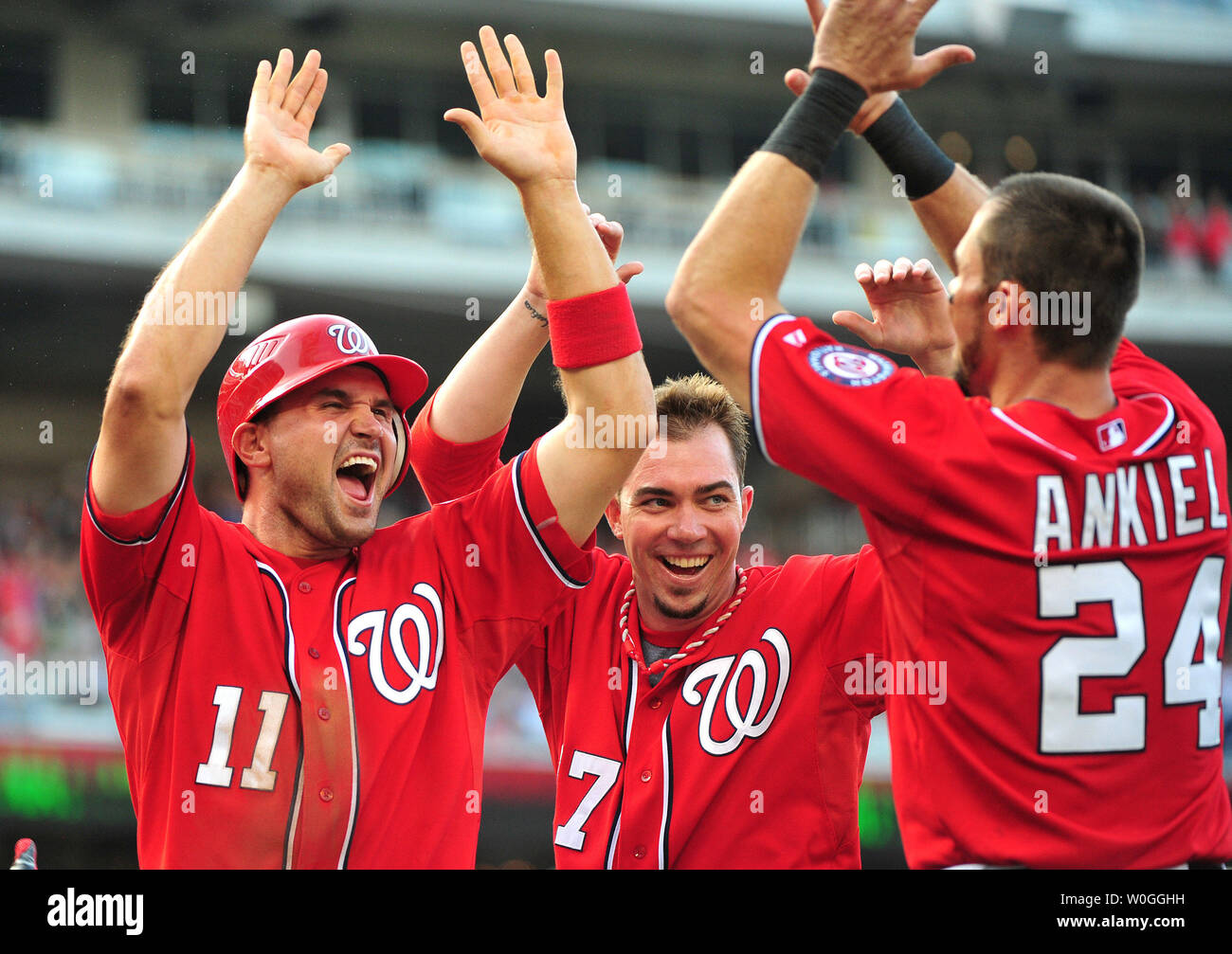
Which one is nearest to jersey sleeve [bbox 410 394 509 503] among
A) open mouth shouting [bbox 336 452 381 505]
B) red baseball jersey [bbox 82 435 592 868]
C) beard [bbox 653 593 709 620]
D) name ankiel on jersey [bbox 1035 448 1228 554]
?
open mouth shouting [bbox 336 452 381 505]

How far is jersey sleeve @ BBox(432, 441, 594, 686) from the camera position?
285cm

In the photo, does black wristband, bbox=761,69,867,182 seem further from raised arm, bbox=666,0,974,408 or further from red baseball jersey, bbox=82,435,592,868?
red baseball jersey, bbox=82,435,592,868

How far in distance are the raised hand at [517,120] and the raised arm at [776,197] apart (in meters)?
0.49

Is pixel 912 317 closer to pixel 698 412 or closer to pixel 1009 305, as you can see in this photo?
pixel 698 412

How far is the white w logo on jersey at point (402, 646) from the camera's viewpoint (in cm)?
273

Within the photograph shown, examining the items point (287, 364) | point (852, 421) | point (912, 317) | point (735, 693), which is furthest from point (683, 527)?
point (852, 421)

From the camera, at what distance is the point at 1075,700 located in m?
2.15

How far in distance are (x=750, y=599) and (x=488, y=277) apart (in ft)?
47.3

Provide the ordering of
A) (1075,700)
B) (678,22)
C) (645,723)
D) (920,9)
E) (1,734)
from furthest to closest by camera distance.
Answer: (678,22) → (1,734) → (645,723) → (920,9) → (1075,700)

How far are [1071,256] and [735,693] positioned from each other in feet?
4.46

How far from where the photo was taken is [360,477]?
319cm

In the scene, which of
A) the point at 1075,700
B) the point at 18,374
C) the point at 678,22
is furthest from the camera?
the point at 678,22

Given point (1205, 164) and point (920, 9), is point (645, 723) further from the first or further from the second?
point (1205, 164)
